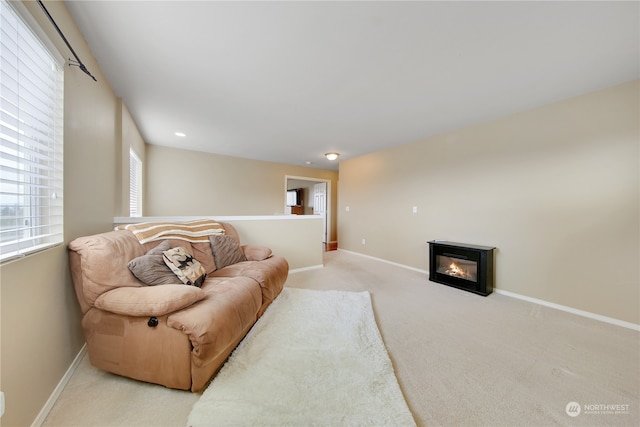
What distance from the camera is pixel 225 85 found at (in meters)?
2.27

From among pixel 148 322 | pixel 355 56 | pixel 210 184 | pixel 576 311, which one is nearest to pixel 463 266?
pixel 576 311

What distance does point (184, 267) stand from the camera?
183cm

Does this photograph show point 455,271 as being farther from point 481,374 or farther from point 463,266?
point 481,374

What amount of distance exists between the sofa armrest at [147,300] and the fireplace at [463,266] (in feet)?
10.6

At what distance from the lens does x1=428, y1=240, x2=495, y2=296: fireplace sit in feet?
9.50

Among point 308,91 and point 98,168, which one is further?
point 308,91

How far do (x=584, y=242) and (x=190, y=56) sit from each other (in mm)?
4250

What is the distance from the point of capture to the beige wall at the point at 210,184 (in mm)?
4500

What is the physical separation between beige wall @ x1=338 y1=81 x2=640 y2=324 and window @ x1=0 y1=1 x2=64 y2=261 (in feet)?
14.0

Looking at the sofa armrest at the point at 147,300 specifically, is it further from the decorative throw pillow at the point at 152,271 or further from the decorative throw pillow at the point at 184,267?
the decorative throw pillow at the point at 184,267

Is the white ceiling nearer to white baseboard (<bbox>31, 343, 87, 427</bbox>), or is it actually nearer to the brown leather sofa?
the brown leather sofa

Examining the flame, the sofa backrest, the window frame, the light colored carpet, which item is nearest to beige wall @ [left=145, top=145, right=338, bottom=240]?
the window frame

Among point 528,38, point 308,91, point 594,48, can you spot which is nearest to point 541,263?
point 594,48

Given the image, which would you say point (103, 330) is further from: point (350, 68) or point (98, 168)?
point (350, 68)
